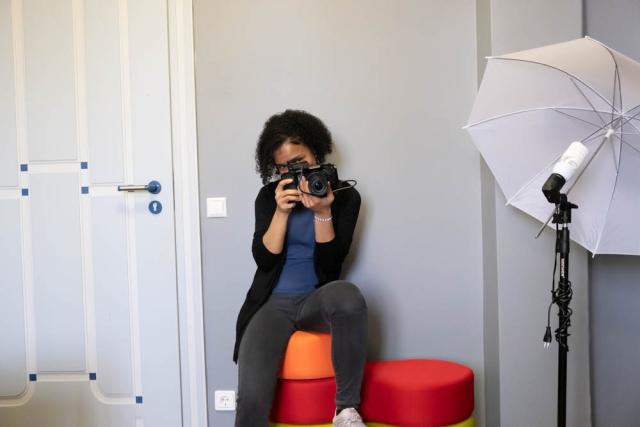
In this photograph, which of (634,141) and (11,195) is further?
(11,195)

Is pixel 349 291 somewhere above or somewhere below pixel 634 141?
below

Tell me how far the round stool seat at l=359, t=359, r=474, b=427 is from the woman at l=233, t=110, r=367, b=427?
0.11m

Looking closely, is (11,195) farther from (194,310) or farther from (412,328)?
(412,328)

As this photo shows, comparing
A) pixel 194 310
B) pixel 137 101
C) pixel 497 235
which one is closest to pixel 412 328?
pixel 497 235

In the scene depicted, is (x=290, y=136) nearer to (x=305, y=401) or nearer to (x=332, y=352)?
(x=332, y=352)

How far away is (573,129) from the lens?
52.7 inches

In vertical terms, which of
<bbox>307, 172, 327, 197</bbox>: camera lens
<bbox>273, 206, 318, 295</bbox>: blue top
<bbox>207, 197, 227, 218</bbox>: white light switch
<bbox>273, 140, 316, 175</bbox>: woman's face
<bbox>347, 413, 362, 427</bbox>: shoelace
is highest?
<bbox>273, 140, 316, 175</bbox>: woman's face

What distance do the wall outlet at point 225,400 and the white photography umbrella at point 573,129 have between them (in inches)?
49.0

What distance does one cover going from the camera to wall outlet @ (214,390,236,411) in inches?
74.9

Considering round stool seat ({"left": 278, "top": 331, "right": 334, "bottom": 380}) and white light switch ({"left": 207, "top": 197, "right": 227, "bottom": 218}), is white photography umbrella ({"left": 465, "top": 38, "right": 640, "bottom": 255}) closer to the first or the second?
round stool seat ({"left": 278, "top": 331, "right": 334, "bottom": 380})

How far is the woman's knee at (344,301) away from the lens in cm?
140

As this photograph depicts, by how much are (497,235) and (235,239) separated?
37.5 inches

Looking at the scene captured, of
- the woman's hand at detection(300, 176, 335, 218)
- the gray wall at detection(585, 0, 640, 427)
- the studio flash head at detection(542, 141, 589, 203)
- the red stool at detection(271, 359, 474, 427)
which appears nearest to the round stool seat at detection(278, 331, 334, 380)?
the red stool at detection(271, 359, 474, 427)

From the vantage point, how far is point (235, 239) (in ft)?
6.27
